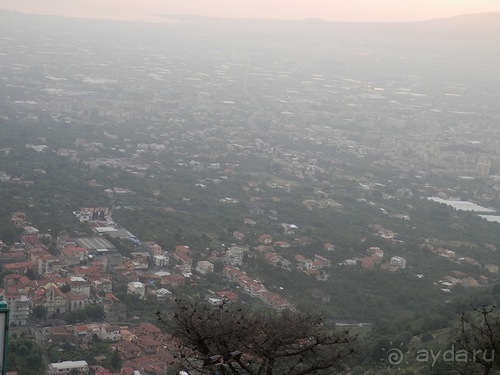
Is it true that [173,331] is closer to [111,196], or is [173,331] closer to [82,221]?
[82,221]

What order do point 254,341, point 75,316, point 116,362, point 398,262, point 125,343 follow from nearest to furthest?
point 254,341 → point 116,362 → point 125,343 → point 75,316 → point 398,262

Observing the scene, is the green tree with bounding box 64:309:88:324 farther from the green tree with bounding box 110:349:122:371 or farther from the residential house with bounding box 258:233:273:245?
the residential house with bounding box 258:233:273:245

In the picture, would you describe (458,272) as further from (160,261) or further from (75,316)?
(75,316)

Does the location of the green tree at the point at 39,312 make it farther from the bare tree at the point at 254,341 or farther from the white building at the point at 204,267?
the bare tree at the point at 254,341

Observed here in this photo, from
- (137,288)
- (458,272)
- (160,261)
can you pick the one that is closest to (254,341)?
(137,288)

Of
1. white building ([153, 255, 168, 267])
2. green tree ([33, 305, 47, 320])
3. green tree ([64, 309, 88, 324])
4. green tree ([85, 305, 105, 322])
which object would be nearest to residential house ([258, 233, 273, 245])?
white building ([153, 255, 168, 267])

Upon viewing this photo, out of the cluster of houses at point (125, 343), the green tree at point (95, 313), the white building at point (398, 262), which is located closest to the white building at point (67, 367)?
the cluster of houses at point (125, 343)
